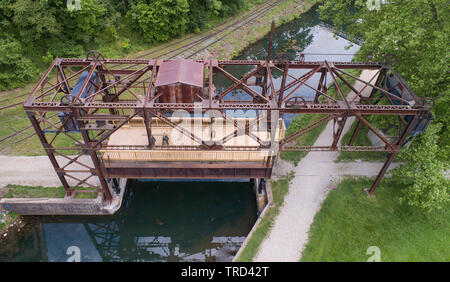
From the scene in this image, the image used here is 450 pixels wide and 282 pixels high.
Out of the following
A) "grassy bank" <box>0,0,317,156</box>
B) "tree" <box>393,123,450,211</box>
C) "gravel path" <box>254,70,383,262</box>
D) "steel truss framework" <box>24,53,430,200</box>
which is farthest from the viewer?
"grassy bank" <box>0,0,317,156</box>

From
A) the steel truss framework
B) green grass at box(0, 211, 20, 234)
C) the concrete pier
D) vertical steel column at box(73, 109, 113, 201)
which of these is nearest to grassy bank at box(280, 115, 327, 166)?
the steel truss framework

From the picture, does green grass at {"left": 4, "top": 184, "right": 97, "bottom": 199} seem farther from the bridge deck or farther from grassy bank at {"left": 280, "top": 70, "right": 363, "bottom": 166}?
grassy bank at {"left": 280, "top": 70, "right": 363, "bottom": 166}

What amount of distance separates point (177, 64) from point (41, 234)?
53.9 feet

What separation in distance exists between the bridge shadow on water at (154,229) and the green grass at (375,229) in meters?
5.66

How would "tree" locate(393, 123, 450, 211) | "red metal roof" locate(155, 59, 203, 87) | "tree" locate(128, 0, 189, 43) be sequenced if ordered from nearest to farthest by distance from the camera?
"tree" locate(393, 123, 450, 211) → "red metal roof" locate(155, 59, 203, 87) → "tree" locate(128, 0, 189, 43)

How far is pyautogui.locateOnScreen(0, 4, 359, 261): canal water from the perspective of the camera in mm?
21484

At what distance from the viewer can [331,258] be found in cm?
1931

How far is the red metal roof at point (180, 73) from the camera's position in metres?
18.9

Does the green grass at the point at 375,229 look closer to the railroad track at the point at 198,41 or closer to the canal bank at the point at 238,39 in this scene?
the canal bank at the point at 238,39

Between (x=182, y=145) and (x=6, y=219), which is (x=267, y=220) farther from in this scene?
(x=6, y=219)

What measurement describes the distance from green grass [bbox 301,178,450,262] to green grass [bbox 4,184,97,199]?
1702 cm

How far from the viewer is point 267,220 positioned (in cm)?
2103
